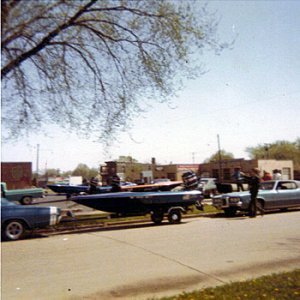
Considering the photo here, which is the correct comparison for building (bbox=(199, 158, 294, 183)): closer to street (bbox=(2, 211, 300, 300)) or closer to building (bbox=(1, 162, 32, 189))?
street (bbox=(2, 211, 300, 300))

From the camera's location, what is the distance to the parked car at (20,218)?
9.99 m

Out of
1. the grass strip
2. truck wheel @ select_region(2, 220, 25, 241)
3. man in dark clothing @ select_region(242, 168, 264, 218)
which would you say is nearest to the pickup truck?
truck wheel @ select_region(2, 220, 25, 241)

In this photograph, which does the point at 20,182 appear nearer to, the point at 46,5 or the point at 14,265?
the point at 14,265

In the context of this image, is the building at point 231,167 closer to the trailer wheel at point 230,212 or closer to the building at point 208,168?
the building at point 208,168

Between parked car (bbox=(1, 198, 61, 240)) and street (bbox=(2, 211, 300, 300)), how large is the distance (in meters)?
0.37

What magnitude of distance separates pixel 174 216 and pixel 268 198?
13.6ft

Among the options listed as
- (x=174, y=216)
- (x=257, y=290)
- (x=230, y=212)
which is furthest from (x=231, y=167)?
(x=257, y=290)

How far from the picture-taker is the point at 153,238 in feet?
31.7

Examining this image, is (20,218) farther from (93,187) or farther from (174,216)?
(174,216)

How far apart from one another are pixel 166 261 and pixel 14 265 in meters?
2.88

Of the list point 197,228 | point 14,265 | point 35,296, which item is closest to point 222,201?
Answer: point 197,228

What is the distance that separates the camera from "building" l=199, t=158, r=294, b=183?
1129 inches

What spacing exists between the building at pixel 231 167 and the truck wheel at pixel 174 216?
48.5 ft

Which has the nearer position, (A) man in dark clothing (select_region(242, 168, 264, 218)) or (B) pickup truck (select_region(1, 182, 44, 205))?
(B) pickup truck (select_region(1, 182, 44, 205))
